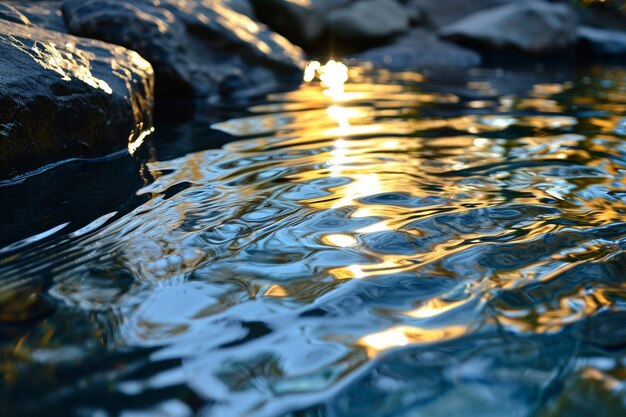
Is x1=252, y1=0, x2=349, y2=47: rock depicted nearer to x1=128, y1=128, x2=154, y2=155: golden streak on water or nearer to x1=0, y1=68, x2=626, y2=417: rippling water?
x1=128, y1=128, x2=154, y2=155: golden streak on water

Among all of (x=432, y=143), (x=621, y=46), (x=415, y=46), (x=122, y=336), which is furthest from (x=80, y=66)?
(x=621, y=46)

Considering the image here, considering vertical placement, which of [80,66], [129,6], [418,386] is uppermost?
[129,6]

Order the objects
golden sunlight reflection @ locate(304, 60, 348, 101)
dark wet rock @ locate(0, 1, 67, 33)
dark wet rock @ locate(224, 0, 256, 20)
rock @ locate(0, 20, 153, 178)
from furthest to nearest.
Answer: dark wet rock @ locate(224, 0, 256, 20)
golden sunlight reflection @ locate(304, 60, 348, 101)
dark wet rock @ locate(0, 1, 67, 33)
rock @ locate(0, 20, 153, 178)

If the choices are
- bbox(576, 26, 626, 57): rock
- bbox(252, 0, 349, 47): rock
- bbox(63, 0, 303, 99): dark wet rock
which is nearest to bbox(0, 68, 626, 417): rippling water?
bbox(63, 0, 303, 99): dark wet rock

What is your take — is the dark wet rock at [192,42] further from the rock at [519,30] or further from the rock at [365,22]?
the rock at [519,30]

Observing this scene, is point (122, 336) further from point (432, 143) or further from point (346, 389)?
point (432, 143)

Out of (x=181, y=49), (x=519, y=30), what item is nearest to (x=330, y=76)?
(x=181, y=49)
